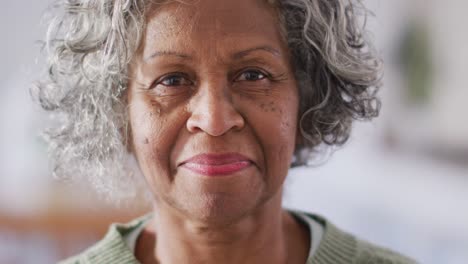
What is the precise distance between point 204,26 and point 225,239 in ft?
1.29

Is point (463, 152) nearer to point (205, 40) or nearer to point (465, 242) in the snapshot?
point (465, 242)

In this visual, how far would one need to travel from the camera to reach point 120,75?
1.15 m

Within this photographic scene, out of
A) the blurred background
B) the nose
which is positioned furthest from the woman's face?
the blurred background

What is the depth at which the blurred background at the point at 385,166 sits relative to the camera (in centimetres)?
261

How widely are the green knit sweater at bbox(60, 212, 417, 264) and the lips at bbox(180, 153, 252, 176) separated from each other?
1.03ft

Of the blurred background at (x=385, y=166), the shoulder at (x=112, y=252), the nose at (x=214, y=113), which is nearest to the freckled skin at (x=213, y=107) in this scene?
the nose at (x=214, y=113)

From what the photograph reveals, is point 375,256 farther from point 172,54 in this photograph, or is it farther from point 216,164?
point 172,54

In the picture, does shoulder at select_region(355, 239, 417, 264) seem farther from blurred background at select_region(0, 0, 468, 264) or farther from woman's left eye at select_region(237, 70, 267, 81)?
blurred background at select_region(0, 0, 468, 264)

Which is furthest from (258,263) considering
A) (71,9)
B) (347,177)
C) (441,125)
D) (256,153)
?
(441,125)

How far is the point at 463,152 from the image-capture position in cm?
294

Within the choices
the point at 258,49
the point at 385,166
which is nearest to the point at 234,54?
the point at 258,49

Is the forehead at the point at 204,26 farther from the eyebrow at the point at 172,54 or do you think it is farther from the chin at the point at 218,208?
the chin at the point at 218,208

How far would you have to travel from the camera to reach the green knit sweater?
128 cm

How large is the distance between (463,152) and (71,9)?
224cm
